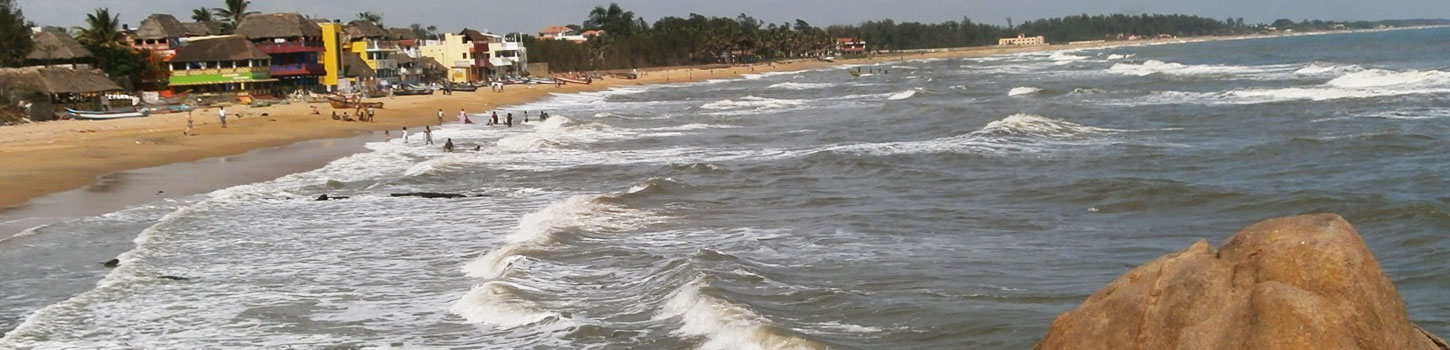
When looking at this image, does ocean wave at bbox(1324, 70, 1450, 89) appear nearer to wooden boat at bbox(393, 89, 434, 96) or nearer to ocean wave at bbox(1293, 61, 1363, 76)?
ocean wave at bbox(1293, 61, 1363, 76)

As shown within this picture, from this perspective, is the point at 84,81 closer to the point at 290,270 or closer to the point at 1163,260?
the point at 290,270

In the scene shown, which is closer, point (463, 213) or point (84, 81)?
point (463, 213)

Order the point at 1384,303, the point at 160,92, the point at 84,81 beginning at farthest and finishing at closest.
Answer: the point at 160,92 → the point at 84,81 → the point at 1384,303

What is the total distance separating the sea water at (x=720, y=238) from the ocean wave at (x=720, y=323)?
0.04 metres

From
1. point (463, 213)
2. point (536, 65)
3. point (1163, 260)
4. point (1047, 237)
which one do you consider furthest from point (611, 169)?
point (536, 65)

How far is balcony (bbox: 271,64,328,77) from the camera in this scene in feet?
237

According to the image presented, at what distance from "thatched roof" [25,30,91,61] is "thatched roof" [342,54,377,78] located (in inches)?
699

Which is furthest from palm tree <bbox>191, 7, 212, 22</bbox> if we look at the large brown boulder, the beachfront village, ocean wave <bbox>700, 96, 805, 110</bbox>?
the large brown boulder

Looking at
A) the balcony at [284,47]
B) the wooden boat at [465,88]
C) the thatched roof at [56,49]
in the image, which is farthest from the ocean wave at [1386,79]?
the thatched roof at [56,49]

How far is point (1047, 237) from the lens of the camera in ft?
58.4

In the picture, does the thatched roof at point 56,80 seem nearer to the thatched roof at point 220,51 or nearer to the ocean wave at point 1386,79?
the thatched roof at point 220,51

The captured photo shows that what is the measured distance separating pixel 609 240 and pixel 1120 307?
1301 centimetres

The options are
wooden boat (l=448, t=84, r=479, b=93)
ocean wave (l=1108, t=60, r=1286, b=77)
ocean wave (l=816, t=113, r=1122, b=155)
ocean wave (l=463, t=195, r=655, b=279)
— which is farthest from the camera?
wooden boat (l=448, t=84, r=479, b=93)

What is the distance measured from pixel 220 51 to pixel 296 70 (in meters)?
5.48
